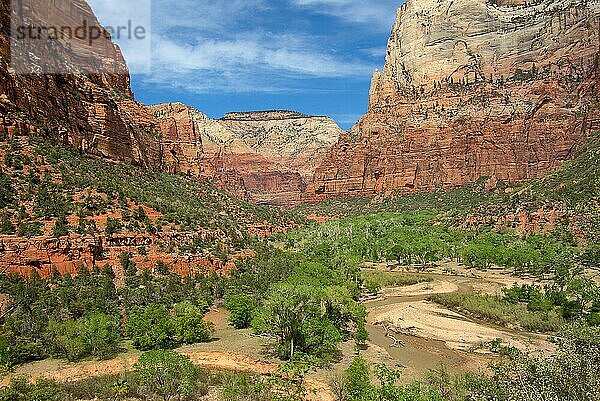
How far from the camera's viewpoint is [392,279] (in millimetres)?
48250

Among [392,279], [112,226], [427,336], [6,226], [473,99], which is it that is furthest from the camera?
[473,99]

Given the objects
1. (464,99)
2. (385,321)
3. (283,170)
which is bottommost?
(385,321)

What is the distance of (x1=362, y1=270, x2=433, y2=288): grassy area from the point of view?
46.6m

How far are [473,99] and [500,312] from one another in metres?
104

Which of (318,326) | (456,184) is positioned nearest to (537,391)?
(318,326)

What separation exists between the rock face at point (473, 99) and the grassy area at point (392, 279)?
66830 mm

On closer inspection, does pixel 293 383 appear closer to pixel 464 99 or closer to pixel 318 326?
pixel 318 326

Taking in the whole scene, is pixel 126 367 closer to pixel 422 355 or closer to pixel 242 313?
pixel 242 313

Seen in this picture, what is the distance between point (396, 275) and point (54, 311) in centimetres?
3482

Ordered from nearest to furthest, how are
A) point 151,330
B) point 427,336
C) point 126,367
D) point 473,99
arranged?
point 126,367
point 151,330
point 427,336
point 473,99

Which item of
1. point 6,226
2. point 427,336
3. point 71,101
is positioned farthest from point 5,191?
point 427,336

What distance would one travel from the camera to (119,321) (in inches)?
1083

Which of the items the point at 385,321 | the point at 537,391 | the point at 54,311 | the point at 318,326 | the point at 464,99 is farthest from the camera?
the point at 464,99

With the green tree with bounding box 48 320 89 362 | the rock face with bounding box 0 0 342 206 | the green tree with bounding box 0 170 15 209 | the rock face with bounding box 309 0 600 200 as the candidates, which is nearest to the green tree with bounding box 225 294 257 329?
the green tree with bounding box 48 320 89 362
